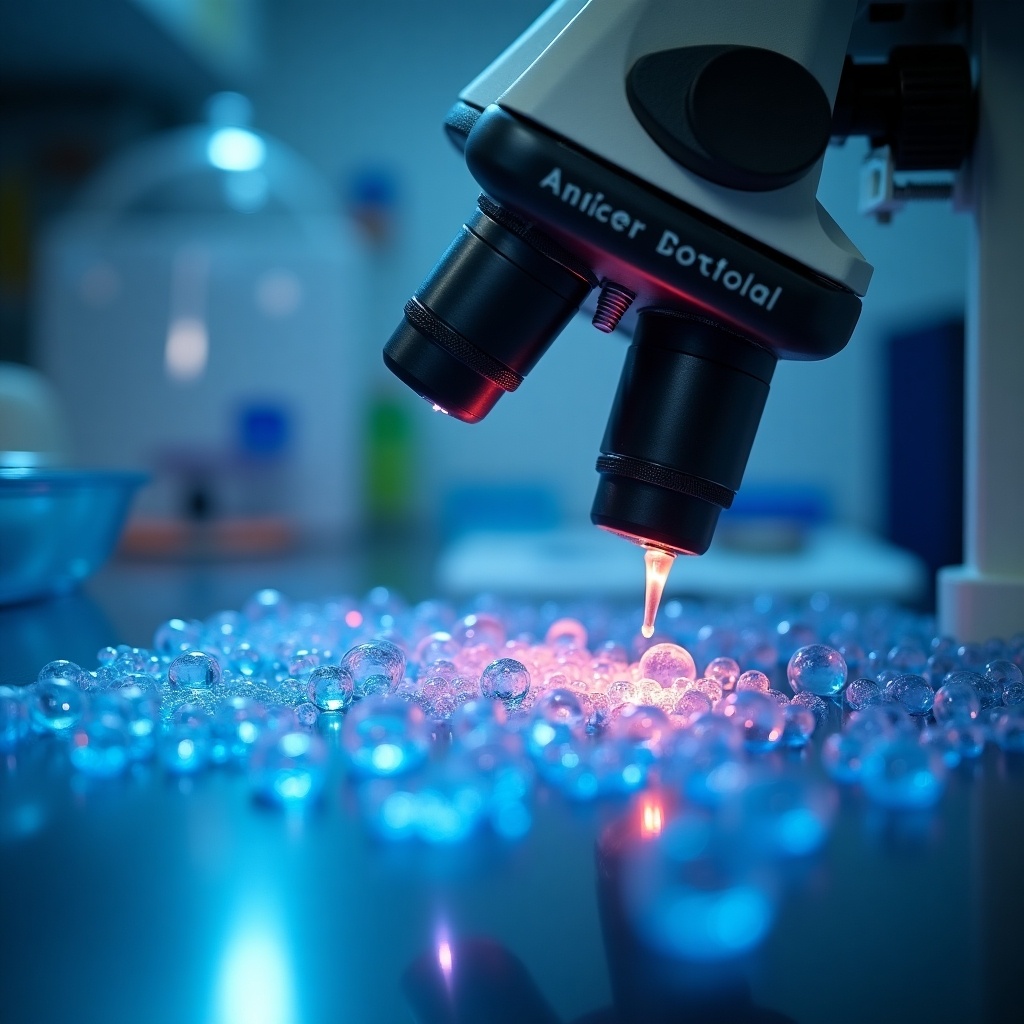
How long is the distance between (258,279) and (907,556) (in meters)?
1.20

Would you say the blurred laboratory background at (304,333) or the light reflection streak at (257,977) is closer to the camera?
the light reflection streak at (257,977)

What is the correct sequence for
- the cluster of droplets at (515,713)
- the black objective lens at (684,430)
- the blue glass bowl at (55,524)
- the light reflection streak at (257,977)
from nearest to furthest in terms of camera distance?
the light reflection streak at (257,977) < the cluster of droplets at (515,713) < the black objective lens at (684,430) < the blue glass bowl at (55,524)

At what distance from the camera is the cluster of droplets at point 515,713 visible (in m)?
0.39

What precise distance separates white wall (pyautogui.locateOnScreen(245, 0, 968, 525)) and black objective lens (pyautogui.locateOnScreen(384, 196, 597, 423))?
1244 millimetres

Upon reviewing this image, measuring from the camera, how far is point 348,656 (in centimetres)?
55

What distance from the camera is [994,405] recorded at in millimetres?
701

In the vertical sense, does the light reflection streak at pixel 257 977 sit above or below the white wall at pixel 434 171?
below

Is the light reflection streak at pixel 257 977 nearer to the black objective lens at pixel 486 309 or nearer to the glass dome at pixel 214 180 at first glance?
the black objective lens at pixel 486 309

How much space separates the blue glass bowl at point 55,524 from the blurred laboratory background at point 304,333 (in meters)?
0.45

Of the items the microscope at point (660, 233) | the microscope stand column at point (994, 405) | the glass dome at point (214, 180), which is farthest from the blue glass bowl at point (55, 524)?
the glass dome at point (214, 180)

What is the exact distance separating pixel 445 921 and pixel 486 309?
304 mm

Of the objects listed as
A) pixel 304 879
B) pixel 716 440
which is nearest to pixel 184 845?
pixel 304 879

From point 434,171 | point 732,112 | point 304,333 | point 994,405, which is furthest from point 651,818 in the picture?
point 434,171

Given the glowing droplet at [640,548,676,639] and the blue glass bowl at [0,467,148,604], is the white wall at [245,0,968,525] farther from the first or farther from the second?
the glowing droplet at [640,548,676,639]
